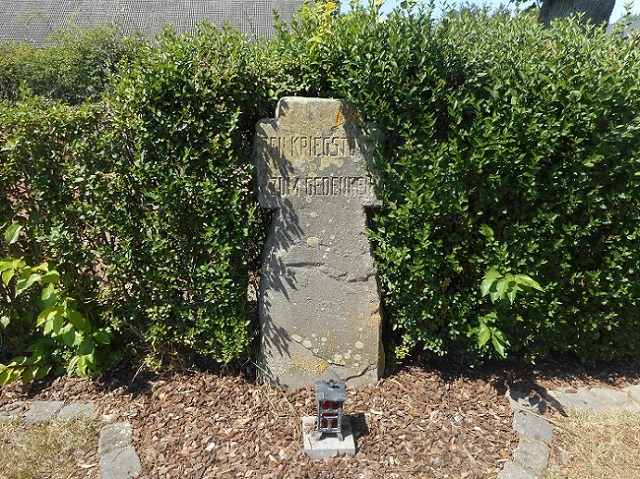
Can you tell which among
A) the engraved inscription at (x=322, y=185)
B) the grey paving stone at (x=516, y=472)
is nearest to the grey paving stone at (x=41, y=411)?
the engraved inscription at (x=322, y=185)

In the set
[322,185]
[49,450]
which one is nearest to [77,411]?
[49,450]

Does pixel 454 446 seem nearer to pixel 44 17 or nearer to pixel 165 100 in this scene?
pixel 165 100

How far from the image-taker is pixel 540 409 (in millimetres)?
3172

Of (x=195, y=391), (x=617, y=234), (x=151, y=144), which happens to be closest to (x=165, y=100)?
(x=151, y=144)

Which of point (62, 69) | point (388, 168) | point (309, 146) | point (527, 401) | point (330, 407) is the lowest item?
point (527, 401)

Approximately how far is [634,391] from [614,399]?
9.6 inches

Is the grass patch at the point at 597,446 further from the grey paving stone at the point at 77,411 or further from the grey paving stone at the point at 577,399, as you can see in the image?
the grey paving stone at the point at 77,411

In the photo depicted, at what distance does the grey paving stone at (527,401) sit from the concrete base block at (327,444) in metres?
1.22

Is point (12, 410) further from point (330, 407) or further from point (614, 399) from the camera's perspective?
point (614, 399)

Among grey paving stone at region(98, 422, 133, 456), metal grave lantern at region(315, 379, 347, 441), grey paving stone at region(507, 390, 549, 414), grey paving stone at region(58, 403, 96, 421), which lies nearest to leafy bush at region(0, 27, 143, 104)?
grey paving stone at region(58, 403, 96, 421)

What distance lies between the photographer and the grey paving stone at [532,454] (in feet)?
8.90

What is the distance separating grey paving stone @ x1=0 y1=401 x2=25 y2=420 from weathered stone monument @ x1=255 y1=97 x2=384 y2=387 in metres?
1.71

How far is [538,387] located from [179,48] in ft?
11.3

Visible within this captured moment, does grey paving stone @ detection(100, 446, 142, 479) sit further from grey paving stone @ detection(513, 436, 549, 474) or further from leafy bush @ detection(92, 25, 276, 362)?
grey paving stone @ detection(513, 436, 549, 474)
